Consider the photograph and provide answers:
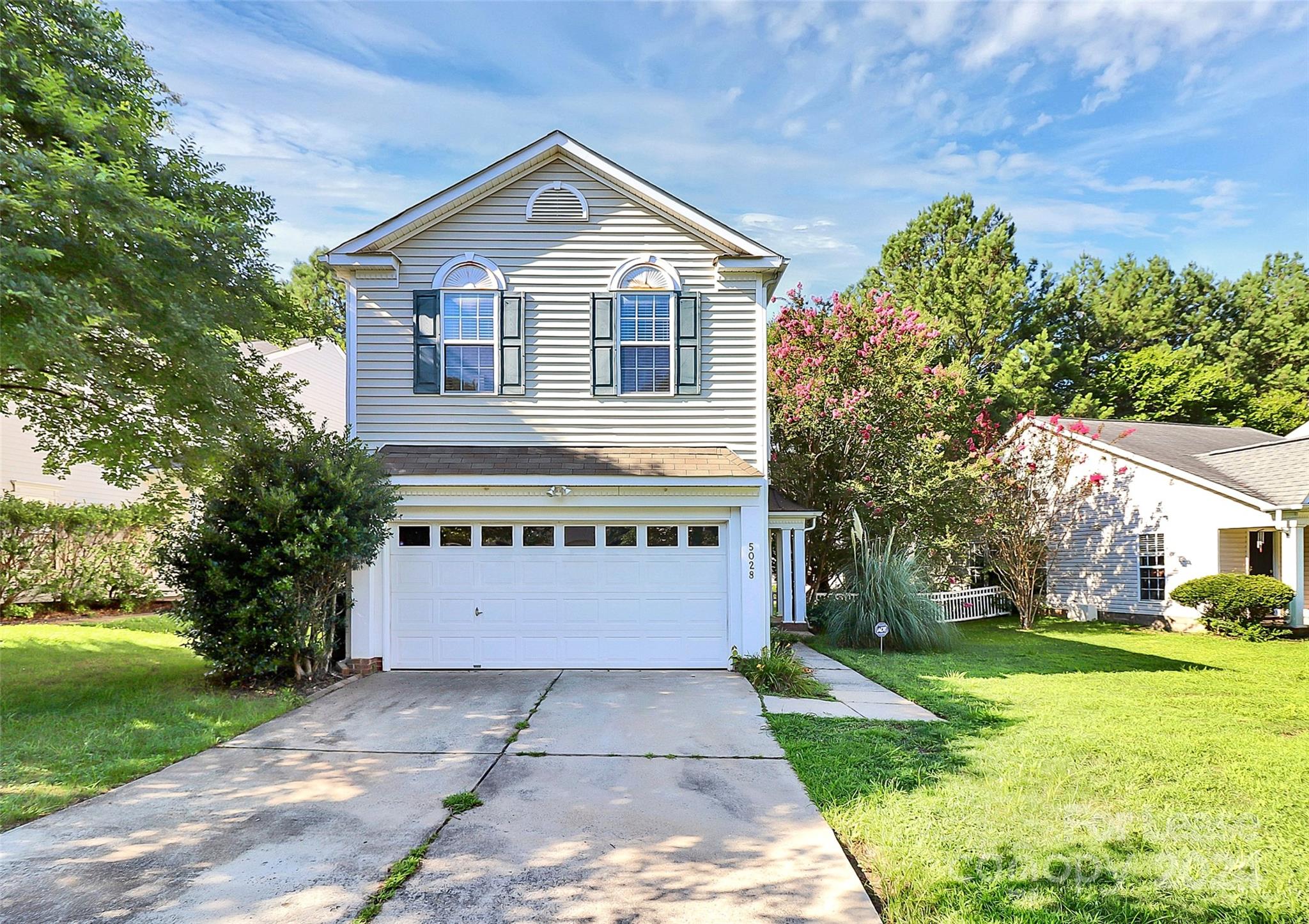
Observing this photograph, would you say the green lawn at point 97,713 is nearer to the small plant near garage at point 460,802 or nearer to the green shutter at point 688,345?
the small plant near garage at point 460,802

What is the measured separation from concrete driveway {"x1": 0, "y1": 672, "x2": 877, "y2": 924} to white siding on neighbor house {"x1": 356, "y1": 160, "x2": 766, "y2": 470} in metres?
4.38

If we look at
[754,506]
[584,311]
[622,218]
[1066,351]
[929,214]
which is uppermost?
[929,214]

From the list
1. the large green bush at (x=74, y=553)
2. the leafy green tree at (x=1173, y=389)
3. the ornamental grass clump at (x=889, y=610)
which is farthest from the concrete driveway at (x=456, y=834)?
the leafy green tree at (x=1173, y=389)

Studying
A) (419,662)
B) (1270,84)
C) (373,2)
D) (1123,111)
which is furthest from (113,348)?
(1123,111)

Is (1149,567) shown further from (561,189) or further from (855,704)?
(561,189)

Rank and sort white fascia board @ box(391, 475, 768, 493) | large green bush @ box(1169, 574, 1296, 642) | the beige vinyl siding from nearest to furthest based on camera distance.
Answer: white fascia board @ box(391, 475, 768, 493) → large green bush @ box(1169, 574, 1296, 642) → the beige vinyl siding

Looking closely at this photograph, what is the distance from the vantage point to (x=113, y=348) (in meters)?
7.22

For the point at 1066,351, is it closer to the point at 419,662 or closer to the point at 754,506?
the point at 754,506

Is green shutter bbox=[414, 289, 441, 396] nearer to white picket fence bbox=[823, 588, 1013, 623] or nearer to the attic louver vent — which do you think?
the attic louver vent

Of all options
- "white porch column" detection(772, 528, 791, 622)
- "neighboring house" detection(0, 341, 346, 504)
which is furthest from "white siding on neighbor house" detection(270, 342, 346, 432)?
"white porch column" detection(772, 528, 791, 622)

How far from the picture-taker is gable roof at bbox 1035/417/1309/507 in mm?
14867

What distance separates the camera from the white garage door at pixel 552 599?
940cm

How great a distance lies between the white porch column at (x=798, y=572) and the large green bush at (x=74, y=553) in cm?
1145

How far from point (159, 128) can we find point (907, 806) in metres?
10.1
